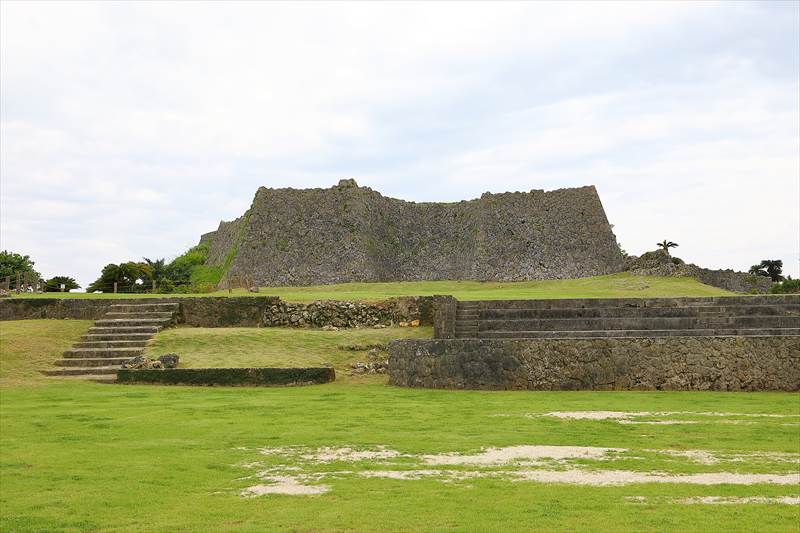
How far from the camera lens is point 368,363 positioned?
57.1 feet

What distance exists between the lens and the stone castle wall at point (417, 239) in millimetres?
40031

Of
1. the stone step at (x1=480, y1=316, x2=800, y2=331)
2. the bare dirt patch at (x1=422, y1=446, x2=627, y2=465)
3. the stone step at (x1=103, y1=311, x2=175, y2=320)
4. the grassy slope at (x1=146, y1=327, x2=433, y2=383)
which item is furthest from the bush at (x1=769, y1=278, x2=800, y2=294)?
the bare dirt patch at (x1=422, y1=446, x2=627, y2=465)

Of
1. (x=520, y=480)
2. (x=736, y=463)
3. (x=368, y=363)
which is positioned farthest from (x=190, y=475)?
(x=368, y=363)

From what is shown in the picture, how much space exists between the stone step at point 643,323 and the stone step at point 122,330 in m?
7.89

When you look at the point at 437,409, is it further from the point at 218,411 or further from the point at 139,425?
the point at 139,425

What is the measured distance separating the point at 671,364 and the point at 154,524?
11.3 metres

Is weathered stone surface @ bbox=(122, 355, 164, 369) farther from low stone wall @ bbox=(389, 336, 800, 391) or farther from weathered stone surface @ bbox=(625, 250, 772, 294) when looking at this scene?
weathered stone surface @ bbox=(625, 250, 772, 294)

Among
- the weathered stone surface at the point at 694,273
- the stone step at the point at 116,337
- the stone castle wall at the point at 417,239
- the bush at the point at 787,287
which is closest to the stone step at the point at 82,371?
the stone step at the point at 116,337

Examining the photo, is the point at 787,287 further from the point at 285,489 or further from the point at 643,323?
the point at 285,489

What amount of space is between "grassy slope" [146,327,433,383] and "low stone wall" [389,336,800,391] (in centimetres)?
216

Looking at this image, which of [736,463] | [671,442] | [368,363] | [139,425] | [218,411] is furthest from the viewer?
[368,363]

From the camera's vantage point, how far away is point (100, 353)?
1817 centimetres

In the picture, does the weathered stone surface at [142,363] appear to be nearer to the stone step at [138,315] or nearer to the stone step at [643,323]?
the stone step at [138,315]

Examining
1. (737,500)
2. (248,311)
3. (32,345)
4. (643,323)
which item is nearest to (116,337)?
(32,345)
